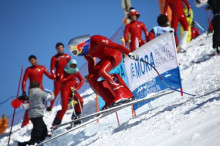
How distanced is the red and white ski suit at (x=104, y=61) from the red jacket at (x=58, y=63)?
3462 mm

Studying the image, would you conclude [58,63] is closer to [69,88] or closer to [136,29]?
[69,88]

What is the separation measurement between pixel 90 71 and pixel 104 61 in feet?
1.16

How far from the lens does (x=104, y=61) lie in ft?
16.5

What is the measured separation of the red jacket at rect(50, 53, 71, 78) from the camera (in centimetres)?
847

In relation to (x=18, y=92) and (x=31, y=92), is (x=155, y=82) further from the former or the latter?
(x=18, y=92)

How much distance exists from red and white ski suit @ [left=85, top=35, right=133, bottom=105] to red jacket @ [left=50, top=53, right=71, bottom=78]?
11.4 ft

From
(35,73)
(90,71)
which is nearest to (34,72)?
(35,73)

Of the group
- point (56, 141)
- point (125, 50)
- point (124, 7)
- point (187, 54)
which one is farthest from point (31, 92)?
point (124, 7)

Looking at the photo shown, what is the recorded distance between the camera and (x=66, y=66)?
8000mm

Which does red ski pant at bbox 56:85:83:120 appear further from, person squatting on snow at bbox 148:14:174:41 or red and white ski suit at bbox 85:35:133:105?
person squatting on snow at bbox 148:14:174:41

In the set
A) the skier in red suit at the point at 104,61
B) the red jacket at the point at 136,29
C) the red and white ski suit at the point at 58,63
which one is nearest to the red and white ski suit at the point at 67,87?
the red and white ski suit at the point at 58,63

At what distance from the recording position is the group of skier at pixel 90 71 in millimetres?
4945

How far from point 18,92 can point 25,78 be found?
80 cm

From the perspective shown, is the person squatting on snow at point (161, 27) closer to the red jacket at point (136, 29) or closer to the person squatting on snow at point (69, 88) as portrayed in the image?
the red jacket at point (136, 29)
